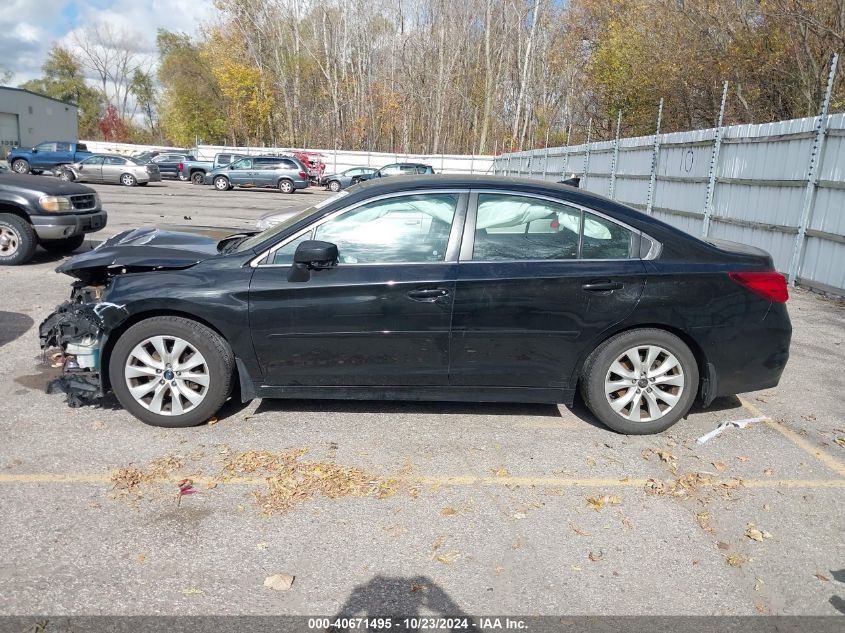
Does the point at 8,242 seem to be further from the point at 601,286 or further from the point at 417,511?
the point at 601,286

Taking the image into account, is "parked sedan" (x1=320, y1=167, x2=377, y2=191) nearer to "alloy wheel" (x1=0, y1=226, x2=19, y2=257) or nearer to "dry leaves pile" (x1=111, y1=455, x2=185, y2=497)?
"alloy wheel" (x1=0, y1=226, x2=19, y2=257)

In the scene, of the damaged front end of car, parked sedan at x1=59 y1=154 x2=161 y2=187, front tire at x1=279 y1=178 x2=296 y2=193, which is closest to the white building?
parked sedan at x1=59 y1=154 x2=161 y2=187

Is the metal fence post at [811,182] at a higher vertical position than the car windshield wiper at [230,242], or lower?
higher

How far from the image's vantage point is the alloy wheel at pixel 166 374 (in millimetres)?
4188

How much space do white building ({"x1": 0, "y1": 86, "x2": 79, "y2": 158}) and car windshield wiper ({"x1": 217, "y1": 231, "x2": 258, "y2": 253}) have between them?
169ft

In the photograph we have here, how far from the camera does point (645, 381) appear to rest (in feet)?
14.4

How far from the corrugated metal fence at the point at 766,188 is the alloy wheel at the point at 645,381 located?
5826 mm

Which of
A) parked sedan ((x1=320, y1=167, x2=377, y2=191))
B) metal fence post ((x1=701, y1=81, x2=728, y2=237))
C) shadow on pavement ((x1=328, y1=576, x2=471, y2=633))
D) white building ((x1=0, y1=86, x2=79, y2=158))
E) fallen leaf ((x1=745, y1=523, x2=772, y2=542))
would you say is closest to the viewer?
shadow on pavement ((x1=328, y1=576, x2=471, y2=633))

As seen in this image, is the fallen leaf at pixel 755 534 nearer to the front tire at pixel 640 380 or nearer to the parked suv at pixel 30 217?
the front tire at pixel 640 380

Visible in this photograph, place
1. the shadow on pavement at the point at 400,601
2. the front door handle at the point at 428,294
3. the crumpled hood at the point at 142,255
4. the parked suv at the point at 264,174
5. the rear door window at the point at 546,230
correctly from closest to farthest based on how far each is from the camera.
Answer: the shadow on pavement at the point at 400,601 < the front door handle at the point at 428,294 < the rear door window at the point at 546,230 < the crumpled hood at the point at 142,255 < the parked suv at the point at 264,174

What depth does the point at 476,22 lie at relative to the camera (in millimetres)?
50281

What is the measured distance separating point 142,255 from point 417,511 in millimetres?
2656

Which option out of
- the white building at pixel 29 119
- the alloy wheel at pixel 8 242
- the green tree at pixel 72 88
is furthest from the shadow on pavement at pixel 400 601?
the green tree at pixel 72 88

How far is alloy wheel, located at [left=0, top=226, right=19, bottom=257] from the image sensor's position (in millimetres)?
9419
